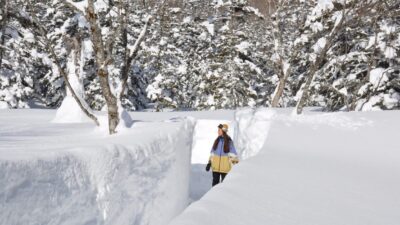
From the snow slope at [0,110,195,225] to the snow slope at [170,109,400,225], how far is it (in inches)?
55.0

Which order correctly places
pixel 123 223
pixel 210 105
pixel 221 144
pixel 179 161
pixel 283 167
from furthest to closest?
pixel 210 105 → pixel 221 144 → pixel 179 161 → pixel 283 167 → pixel 123 223

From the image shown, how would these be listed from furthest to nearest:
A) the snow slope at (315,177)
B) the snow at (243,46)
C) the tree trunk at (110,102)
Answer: the snow at (243,46), the tree trunk at (110,102), the snow slope at (315,177)

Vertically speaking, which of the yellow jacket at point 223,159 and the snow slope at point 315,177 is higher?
the snow slope at point 315,177

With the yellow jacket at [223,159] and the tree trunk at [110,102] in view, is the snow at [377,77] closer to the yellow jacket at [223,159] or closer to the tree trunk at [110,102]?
the yellow jacket at [223,159]

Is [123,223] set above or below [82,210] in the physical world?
below

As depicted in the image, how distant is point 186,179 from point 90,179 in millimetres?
5970

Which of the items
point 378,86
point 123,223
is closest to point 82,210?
point 123,223

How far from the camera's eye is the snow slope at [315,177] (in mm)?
3955

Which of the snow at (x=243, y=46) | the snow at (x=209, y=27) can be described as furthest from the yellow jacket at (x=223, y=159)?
the snow at (x=209, y=27)

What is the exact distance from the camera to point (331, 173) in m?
7.29

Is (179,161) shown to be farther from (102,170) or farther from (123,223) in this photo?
(102,170)

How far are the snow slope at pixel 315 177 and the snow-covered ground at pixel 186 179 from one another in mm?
19

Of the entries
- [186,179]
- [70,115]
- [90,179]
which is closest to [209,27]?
[70,115]

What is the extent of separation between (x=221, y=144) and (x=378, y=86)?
9884mm
